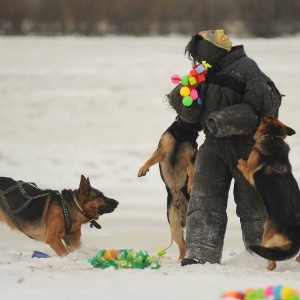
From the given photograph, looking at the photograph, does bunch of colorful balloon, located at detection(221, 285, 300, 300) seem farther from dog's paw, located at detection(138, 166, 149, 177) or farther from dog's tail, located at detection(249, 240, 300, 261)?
dog's paw, located at detection(138, 166, 149, 177)

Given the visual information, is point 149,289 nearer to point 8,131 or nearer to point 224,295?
point 224,295

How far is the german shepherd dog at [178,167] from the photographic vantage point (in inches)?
254

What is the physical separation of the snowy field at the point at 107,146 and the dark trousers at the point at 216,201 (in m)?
0.27

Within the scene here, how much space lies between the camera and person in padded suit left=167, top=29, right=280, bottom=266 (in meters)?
5.36

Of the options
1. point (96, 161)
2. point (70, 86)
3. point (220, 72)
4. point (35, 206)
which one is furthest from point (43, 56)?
point (220, 72)

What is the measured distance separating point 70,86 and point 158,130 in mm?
4360

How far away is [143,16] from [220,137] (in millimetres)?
19592

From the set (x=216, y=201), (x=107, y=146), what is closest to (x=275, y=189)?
(x=216, y=201)

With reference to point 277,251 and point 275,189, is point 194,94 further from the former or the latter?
point 277,251

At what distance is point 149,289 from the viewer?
398 centimetres

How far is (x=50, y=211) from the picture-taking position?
268 inches

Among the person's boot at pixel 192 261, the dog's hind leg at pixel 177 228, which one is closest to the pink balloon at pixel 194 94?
the person's boot at pixel 192 261

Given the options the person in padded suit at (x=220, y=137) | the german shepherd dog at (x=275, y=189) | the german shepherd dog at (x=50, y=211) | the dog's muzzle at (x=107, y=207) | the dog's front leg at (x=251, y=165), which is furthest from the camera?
the dog's muzzle at (x=107, y=207)

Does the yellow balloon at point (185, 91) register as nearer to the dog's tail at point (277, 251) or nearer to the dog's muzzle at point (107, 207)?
the dog's tail at point (277, 251)
